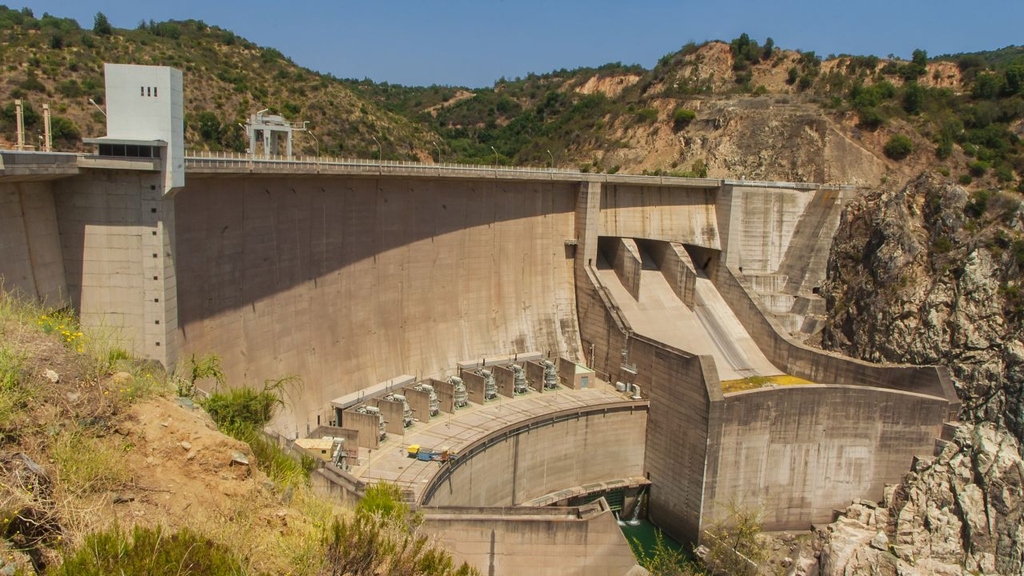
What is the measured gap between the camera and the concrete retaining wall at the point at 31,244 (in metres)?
17.2

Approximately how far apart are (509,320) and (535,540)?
1450 centimetres

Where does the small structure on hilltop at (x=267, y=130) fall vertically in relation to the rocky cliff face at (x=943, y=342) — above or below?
above

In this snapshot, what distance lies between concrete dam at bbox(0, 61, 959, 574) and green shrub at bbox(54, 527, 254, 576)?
884 centimetres

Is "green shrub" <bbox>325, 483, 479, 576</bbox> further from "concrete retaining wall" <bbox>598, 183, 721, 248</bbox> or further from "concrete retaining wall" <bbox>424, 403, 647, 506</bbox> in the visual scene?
"concrete retaining wall" <bbox>598, 183, 721, 248</bbox>

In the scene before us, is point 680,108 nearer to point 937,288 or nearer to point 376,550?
point 937,288

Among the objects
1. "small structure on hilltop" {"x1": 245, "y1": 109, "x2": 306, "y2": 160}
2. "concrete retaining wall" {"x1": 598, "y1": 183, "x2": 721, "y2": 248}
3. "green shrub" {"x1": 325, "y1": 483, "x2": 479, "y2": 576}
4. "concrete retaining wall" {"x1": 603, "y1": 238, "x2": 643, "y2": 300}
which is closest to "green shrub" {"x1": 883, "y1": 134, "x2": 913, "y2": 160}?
"concrete retaining wall" {"x1": 598, "y1": 183, "x2": 721, "y2": 248}

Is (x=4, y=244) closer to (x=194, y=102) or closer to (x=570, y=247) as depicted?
(x=570, y=247)

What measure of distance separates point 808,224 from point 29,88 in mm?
47585

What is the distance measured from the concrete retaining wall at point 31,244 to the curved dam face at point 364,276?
9.82 feet

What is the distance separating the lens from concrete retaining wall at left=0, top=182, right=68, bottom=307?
17156 mm

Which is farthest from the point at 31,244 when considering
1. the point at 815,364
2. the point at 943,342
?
the point at 943,342

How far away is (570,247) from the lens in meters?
36.3

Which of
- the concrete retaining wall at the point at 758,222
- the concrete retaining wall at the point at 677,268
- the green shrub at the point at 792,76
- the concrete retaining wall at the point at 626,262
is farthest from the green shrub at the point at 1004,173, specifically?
the concrete retaining wall at the point at 626,262

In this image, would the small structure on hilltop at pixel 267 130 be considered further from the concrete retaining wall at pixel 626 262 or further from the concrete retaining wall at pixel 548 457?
the concrete retaining wall at pixel 626 262
